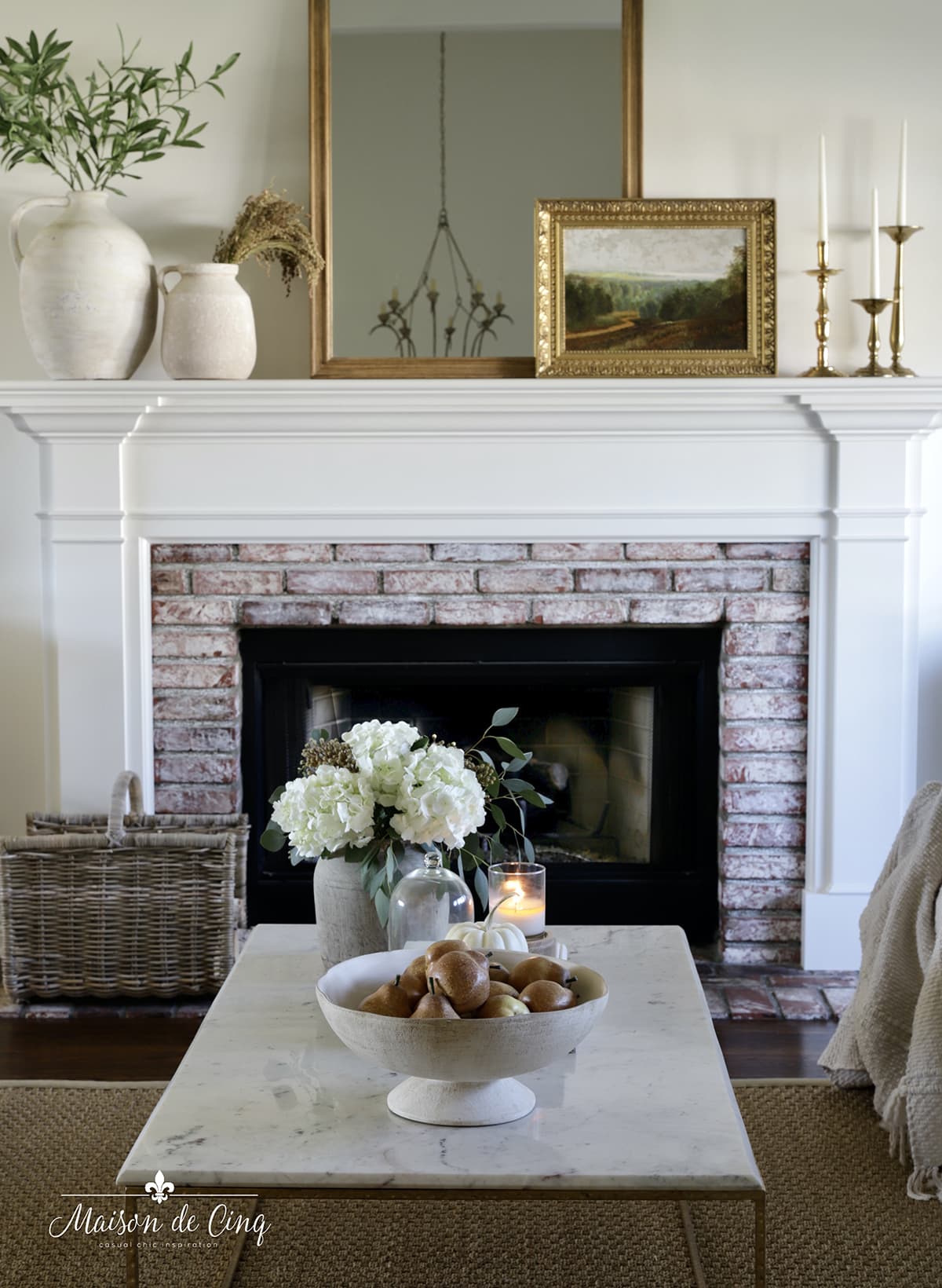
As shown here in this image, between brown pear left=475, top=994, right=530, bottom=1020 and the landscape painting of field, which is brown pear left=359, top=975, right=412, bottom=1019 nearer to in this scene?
brown pear left=475, top=994, right=530, bottom=1020

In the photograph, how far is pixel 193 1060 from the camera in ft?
5.40

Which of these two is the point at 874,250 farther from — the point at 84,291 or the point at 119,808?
the point at 119,808

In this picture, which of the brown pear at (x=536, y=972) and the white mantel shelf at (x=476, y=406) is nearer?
the brown pear at (x=536, y=972)

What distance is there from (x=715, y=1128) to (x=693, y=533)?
1.88 meters

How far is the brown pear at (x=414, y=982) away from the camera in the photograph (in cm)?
147

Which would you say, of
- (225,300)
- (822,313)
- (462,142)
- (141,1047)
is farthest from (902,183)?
(141,1047)

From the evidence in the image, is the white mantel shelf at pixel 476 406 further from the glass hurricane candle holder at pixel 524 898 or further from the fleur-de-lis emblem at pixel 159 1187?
the fleur-de-lis emblem at pixel 159 1187

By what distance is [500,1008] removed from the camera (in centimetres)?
142

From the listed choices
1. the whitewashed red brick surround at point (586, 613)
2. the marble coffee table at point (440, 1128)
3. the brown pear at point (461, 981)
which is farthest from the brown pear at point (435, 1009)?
the whitewashed red brick surround at point (586, 613)

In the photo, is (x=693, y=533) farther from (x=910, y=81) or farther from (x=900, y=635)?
(x=910, y=81)

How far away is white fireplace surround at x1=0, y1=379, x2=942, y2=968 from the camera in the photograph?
3088mm

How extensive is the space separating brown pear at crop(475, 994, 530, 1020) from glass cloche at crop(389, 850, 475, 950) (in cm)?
38

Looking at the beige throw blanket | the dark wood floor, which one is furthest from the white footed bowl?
the dark wood floor

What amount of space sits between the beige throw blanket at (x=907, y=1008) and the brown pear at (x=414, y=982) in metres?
0.95
